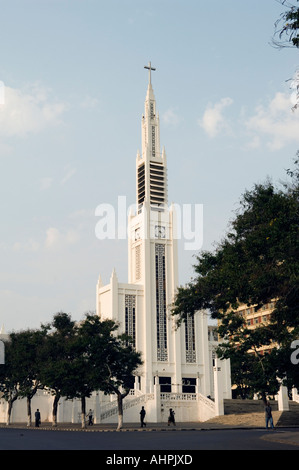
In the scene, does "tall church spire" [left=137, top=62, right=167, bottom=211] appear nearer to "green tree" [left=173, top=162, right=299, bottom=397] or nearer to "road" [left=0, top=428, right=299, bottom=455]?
"green tree" [left=173, top=162, right=299, bottom=397]

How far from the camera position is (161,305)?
84.8 m

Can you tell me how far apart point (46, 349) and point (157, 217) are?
3765 centimetres

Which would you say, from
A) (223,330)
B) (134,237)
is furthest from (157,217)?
(223,330)

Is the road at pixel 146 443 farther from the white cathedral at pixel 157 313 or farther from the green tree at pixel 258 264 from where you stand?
the white cathedral at pixel 157 313

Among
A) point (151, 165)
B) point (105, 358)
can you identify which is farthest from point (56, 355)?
point (151, 165)

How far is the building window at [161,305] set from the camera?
8219 centimetres

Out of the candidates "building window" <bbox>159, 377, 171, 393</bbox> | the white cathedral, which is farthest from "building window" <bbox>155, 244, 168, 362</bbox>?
"building window" <bbox>159, 377, 171, 393</bbox>

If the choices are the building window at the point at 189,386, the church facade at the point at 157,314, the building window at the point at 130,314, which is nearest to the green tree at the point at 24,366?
the church facade at the point at 157,314

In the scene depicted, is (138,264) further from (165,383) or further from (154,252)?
(165,383)

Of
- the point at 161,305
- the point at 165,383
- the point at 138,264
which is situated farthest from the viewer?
the point at 138,264

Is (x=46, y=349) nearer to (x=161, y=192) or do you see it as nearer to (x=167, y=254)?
(x=167, y=254)

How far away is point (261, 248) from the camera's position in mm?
25281

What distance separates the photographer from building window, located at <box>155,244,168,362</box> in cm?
8219

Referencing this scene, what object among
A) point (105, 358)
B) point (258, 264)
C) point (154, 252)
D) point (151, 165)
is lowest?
point (105, 358)
